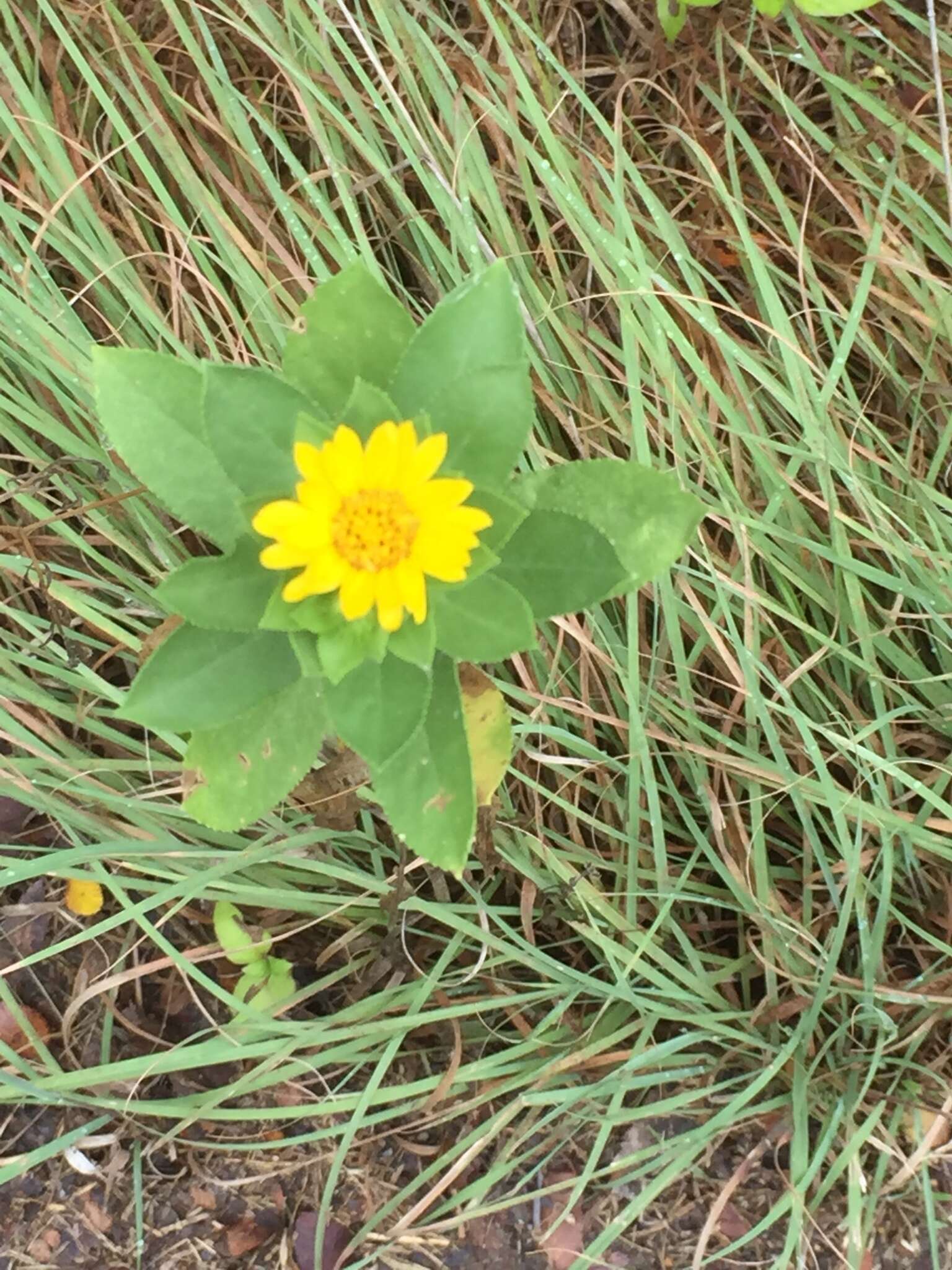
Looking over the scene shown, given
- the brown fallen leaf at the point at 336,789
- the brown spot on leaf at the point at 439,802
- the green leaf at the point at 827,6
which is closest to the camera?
the brown spot on leaf at the point at 439,802

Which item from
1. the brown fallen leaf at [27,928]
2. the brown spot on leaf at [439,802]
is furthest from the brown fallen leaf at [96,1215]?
the brown spot on leaf at [439,802]

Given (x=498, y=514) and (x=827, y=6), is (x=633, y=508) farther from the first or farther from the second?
(x=827, y=6)

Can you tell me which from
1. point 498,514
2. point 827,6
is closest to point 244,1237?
point 498,514

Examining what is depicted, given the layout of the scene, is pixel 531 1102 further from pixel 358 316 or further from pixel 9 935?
pixel 358 316

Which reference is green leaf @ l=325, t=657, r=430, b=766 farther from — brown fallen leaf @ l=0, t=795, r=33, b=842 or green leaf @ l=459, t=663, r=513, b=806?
brown fallen leaf @ l=0, t=795, r=33, b=842

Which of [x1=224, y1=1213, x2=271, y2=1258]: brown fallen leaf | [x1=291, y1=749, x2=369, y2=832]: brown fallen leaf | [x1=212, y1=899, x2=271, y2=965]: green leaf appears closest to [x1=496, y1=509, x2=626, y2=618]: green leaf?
[x1=291, y1=749, x2=369, y2=832]: brown fallen leaf

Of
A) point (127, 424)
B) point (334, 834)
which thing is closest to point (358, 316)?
point (127, 424)

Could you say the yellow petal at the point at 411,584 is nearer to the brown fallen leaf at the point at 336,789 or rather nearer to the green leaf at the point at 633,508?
the green leaf at the point at 633,508
